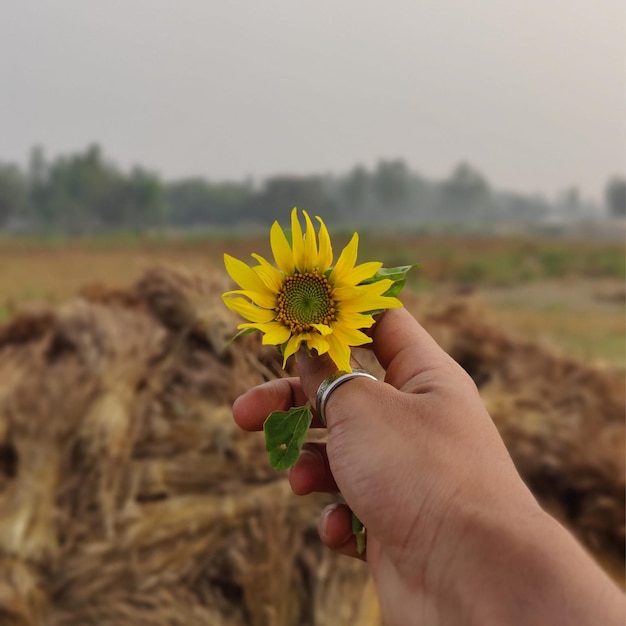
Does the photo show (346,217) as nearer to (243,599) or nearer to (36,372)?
(36,372)

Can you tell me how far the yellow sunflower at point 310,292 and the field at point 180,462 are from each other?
156 mm

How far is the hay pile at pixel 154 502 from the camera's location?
2.02 feet

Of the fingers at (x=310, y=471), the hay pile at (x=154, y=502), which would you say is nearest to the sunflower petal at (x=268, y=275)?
the fingers at (x=310, y=471)

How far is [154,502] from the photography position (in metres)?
0.68

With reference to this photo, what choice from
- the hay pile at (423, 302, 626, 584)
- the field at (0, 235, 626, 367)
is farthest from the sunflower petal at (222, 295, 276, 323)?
the field at (0, 235, 626, 367)

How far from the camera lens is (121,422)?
0.70 metres

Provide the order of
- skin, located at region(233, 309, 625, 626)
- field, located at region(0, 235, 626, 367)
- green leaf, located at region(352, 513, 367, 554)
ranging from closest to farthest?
skin, located at region(233, 309, 625, 626) < green leaf, located at region(352, 513, 367, 554) < field, located at region(0, 235, 626, 367)

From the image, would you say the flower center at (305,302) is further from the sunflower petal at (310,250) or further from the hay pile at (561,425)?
the hay pile at (561,425)

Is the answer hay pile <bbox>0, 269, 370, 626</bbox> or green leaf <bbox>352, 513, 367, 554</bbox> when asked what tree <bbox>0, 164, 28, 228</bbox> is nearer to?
hay pile <bbox>0, 269, 370, 626</bbox>

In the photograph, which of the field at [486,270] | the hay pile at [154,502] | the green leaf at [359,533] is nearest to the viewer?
Result: the green leaf at [359,533]

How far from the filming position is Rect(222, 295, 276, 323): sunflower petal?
259 mm

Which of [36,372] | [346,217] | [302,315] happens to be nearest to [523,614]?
[302,315]

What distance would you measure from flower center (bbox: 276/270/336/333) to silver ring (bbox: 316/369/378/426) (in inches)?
1.0

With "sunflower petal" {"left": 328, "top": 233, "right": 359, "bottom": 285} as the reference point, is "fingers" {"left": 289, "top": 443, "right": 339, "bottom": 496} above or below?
below
